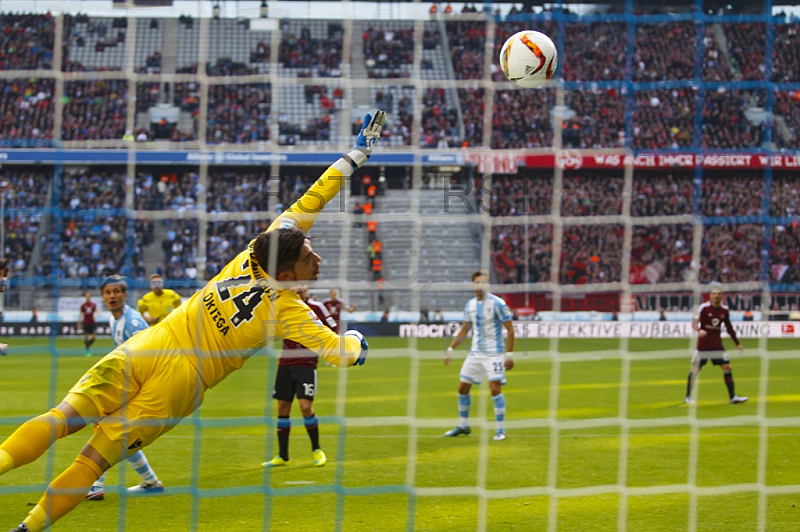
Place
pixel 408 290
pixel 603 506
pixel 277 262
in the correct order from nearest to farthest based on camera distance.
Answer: pixel 277 262 < pixel 603 506 < pixel 408 290

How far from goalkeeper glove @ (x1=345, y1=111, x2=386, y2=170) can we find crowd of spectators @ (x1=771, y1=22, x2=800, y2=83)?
1885cm

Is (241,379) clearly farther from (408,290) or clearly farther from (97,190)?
(408,290)

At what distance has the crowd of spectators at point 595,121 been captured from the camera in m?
24.8

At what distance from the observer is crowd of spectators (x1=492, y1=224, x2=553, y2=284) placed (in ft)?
70.2

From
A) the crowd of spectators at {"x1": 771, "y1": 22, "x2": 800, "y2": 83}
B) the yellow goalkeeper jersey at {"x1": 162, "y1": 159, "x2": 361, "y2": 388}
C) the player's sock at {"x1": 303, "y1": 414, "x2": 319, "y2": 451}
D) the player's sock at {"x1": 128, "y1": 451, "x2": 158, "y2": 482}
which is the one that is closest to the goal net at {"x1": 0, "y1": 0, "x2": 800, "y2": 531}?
the crowd of spectators at {"x1": 771, "y1": 22, "x2": 800, "y2": 83}

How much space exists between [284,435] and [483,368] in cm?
259

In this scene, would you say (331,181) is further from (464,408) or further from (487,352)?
(464,408)

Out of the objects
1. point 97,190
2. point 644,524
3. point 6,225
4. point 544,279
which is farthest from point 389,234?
point 644,524

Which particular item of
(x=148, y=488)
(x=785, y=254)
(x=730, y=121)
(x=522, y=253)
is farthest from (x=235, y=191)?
(x=730, y=121)

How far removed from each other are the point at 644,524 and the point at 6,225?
791 inches

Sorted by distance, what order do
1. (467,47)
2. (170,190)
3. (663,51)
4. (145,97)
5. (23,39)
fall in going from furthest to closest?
(467,47) → (663,51) → (145,97) → (23,39) → (170,190)

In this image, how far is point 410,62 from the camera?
24.3m

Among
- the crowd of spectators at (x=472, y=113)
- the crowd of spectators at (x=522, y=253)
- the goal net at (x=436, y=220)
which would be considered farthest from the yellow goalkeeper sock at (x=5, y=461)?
the crowd of spectators at (x=472, y=113)

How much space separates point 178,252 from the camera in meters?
17.8
